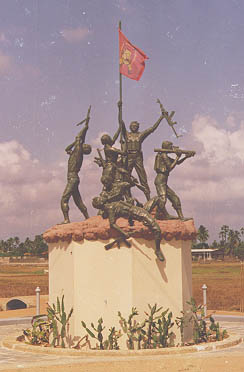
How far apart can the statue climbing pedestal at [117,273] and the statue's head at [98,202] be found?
0.31 metres

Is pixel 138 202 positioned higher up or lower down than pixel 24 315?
higher up

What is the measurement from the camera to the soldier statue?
11.8 meters

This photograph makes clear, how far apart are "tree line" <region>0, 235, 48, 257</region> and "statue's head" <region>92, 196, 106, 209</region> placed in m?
90.0

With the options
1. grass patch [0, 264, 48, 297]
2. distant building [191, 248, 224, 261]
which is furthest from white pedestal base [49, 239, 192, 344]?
distant building [191, 248, 224, 261]

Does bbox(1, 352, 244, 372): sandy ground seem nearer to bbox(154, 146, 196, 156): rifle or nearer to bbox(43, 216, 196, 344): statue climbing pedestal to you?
bbox(43, 216, 196, 344): statue climbing pedestal

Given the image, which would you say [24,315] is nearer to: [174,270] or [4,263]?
[174,270]

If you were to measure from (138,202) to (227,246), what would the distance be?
10734 centimetres

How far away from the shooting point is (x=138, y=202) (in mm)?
13352

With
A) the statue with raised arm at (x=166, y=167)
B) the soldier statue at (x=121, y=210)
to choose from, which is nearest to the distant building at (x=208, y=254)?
the statue with raised arm at (x=166, y=167)

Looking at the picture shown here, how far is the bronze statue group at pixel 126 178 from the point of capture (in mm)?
12102

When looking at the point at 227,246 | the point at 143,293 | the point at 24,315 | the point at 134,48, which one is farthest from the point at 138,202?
the point at 227,246

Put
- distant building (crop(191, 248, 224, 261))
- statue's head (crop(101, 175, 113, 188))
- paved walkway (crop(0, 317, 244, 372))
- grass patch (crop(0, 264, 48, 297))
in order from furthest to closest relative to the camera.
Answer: distant building (crop(191, 248, 224, 261)) → grass patch (crop(0, 264, 48, 297)) → statue's head (crop(101, 175, 113, 188)) → paved walkway (crop(0, 317, 244, 372))

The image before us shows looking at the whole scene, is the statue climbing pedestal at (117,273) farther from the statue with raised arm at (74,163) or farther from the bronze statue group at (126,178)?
the statue with raised arm at (74,163)

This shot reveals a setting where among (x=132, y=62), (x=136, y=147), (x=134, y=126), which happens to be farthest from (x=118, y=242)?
(x=132, y=62)
